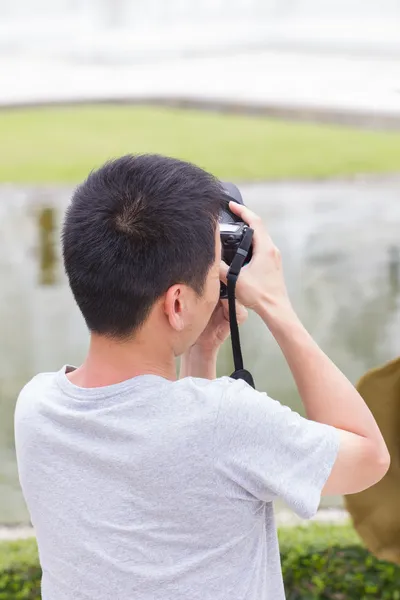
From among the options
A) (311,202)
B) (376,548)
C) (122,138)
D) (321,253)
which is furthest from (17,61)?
(376,548)

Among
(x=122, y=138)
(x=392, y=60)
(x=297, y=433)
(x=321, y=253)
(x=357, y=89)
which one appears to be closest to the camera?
(x=297, y=433)

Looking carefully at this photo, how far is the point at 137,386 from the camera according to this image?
106 cm

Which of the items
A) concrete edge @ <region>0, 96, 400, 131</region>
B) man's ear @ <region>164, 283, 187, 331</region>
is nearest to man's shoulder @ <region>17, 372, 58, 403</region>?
man's ear @ <region>164, 283, 187, 331</region>

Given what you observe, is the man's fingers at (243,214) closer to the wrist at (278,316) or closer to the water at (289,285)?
the wrist at (278,316)

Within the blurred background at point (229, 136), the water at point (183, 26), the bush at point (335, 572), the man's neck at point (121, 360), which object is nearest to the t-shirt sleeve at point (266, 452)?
the man's neck at point (121, 360)

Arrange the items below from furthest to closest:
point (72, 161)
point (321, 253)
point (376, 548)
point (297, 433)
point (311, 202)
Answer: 1. point (72, 161)
2. point (311, 202)
3. point (321, 253)
4. point (376, 548)
5. point (297, 433)

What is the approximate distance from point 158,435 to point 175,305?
0.49ft

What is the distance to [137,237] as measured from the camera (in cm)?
104

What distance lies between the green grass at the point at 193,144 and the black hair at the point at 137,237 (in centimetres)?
856

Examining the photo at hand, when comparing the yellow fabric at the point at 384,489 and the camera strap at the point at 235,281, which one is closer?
the camera strap at the point at 235,281

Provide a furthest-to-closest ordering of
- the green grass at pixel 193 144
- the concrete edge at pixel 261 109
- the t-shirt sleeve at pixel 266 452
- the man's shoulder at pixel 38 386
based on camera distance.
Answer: the concrete edge at pixel 261 109, the green grass at pixel 193 144, the man's shoulder at pixel 38 386, the t-shirt sleeve at pixel 266 452

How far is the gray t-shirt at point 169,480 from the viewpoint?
3.35 ft

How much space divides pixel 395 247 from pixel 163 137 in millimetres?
4981

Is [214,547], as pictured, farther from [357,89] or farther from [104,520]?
[357,89]
